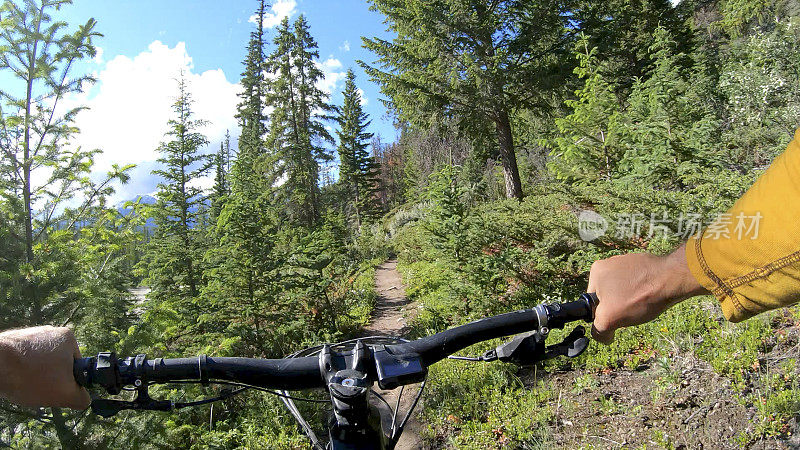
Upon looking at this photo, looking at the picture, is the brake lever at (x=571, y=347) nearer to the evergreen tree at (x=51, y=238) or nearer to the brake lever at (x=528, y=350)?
the brake lever at (x=528, y=350)

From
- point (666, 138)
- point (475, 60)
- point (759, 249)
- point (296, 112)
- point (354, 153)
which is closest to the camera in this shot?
point (759, 249)

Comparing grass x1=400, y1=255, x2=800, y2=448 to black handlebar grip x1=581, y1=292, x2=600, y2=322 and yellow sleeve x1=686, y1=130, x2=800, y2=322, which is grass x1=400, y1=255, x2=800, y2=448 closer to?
black handlebar grip x1=581, y1=292, x2=600, y2=322

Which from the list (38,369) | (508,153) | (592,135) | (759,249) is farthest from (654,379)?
(508,153)

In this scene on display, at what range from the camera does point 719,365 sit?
12.6 feet

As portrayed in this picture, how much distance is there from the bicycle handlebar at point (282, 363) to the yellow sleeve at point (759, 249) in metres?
0.37

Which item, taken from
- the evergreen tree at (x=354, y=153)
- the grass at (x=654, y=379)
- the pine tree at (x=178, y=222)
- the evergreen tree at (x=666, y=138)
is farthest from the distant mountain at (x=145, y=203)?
the evergreen tree at (x=354, y=153)

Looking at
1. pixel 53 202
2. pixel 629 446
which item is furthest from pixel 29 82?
pixel 629 446

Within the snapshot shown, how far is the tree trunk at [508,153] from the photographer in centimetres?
1332

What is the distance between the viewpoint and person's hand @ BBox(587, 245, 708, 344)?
1.17 m

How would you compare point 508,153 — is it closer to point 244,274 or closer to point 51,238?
point 244,274

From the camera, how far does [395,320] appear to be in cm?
984

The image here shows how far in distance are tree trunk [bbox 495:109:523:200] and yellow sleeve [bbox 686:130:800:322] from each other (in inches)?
498

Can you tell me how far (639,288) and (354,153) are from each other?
4154 cm

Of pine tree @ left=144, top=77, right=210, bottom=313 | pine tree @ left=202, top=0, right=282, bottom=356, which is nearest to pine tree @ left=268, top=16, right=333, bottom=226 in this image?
pine tree @ left=144, top=77, right=210, bottom=313
